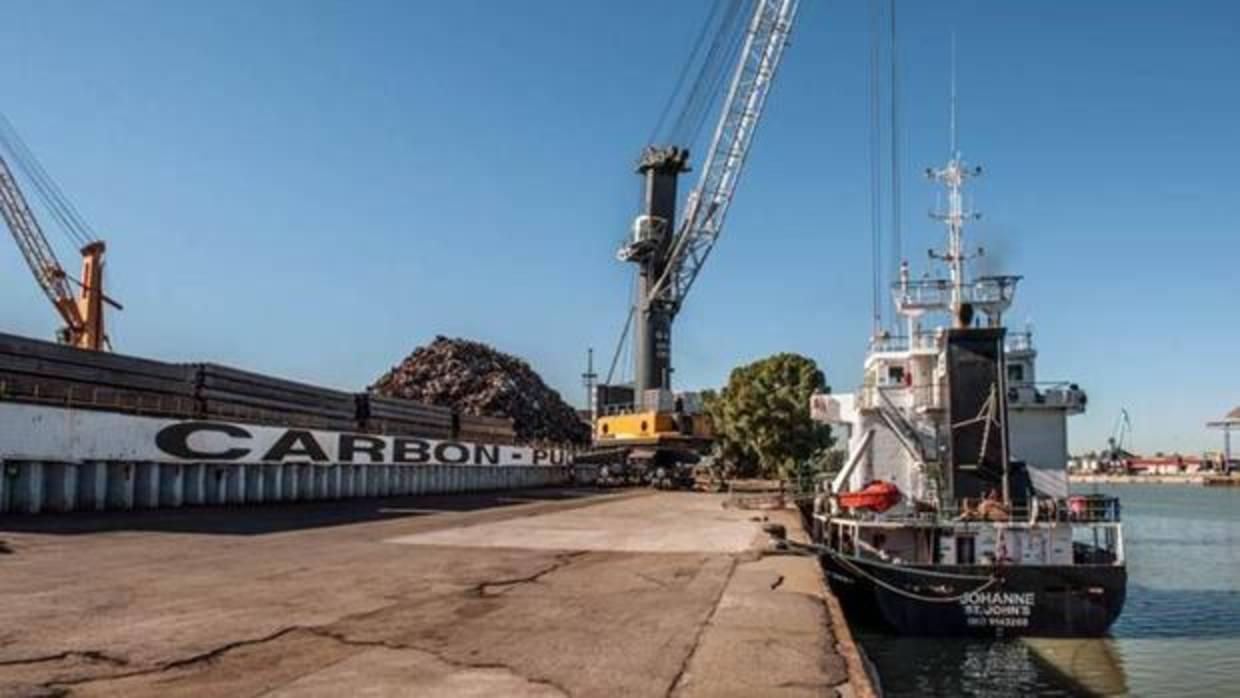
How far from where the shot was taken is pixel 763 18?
71.2 meters

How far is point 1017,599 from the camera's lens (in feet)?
70.7

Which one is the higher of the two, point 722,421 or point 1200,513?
point 722,421

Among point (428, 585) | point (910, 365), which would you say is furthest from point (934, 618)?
point (428, 585)

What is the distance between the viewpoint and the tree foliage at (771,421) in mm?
80562

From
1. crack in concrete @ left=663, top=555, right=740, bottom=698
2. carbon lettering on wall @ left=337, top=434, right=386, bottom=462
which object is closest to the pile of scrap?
carbon lettering on wall @ left=337, top=434, right=386, bottom=462

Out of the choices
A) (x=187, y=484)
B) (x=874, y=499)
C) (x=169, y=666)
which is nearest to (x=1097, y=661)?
(x=874, y=499)

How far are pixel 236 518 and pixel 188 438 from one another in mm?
4319

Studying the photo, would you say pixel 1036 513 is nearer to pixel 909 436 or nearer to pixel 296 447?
pixel 909 436

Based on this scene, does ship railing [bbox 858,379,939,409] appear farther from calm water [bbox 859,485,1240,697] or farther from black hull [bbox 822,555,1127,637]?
calm water [bbox 859,485,1240,697]

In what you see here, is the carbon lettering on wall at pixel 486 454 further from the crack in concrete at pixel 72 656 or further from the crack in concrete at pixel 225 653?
the crack in concrete at pixel 72 656

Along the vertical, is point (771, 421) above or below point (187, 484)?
above

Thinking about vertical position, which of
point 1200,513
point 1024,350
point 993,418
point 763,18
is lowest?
point 1200,513

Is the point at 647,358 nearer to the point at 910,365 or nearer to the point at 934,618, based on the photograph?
the point at 910,365

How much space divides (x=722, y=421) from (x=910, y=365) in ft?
181
